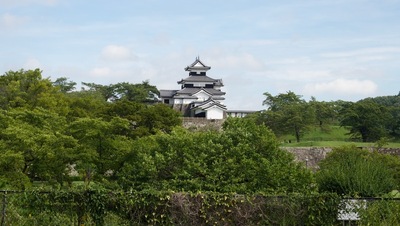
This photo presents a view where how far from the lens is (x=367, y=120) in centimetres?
4700

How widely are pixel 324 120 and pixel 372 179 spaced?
38.6 metres

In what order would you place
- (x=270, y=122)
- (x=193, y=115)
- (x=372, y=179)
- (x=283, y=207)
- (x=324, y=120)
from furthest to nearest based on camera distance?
(x=193, y=115)
(x=324, y=120)
(x=270, y=122)
(x=372, y=179)
(x=283, y=207)

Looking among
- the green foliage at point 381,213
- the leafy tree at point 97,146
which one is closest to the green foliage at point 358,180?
the green foliage at point 381,213

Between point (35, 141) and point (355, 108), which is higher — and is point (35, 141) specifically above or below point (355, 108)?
below

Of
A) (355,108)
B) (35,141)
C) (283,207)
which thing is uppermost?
(355,108)

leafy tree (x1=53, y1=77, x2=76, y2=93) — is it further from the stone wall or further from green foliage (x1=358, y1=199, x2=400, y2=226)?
green foliage (x1=358, y1=199, x2=400, y2=226)

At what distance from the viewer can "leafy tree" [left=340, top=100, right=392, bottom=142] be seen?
1829 inches

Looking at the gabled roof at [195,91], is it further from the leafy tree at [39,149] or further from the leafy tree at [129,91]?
the leafy tree at [39,149]

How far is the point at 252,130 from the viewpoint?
2039cm

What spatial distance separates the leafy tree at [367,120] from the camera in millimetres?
46447

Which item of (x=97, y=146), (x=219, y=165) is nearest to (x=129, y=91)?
(x=97, y=146)

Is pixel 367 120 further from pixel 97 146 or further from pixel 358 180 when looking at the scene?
pixel 358 180

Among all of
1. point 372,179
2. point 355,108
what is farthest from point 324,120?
point 372,179

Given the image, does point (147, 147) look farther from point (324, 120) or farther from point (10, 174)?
point (324, 120)
